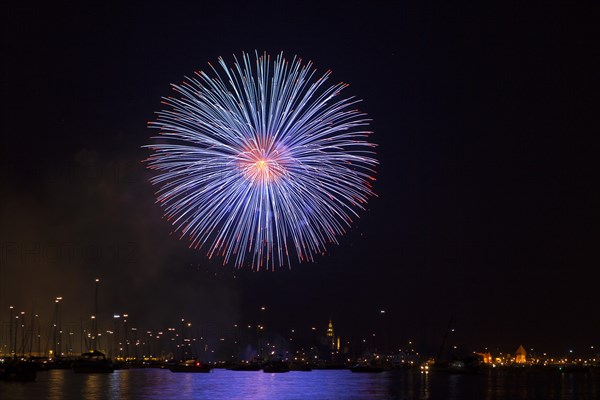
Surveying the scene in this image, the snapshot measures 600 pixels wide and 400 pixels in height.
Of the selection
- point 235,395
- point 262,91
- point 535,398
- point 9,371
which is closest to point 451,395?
point 535,398

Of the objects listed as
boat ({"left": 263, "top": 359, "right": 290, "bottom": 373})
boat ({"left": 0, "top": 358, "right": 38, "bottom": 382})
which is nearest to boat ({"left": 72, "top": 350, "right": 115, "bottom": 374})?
boat ({"left": 263, "top": 359, "right": 290, "bottom": 373})

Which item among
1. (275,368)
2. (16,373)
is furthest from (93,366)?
(16,373)

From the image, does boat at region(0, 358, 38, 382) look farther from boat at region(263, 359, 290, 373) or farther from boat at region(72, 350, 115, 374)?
boat at region(263, 359, 290, 373)

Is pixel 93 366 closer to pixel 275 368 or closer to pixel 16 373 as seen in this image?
pixel 275 368

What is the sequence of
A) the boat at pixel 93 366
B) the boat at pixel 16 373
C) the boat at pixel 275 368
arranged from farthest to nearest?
the boat at pixel 275 368 → the boat at pixel 93 366 → the boat at pixel 16 373

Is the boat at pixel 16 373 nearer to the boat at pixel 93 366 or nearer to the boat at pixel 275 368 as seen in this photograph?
the boat at pixel 93 366

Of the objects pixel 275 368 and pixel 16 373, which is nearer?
pixel 16 373

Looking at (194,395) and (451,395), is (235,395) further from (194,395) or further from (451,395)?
(451,395)

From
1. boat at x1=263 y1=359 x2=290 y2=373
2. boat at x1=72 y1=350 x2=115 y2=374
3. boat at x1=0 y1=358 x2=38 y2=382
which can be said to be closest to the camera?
boat at x1=0 y1=358 x2=38 y2=382

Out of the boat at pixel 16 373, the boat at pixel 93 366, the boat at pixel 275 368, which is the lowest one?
the boat at pixel 275 368

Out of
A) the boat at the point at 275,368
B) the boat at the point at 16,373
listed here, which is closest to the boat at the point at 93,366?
the boat at the point at 275,368

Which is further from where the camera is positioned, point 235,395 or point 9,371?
point 9,371
